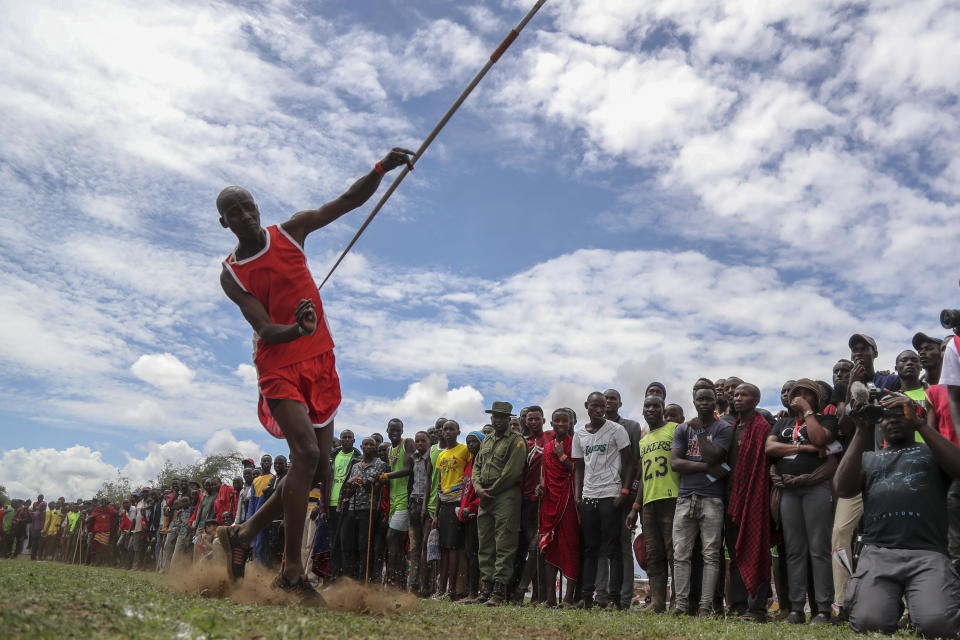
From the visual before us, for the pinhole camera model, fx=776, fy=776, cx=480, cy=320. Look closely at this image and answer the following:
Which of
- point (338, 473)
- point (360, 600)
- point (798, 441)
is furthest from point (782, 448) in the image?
point (338, 473)

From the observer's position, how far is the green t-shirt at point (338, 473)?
1295 centimetres

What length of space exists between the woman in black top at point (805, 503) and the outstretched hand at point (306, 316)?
489cm

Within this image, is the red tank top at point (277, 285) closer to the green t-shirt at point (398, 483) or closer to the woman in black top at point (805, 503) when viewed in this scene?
the woman in black top at point (805, 503)

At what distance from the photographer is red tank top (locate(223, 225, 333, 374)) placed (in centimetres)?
565

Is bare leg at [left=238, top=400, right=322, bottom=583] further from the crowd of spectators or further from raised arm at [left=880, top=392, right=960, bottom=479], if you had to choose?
raised arm at [left=880, top=392, right=960, bottom=479]

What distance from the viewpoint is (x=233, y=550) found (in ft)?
19.1

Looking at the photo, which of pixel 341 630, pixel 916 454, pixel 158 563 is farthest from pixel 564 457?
pixel 158 563

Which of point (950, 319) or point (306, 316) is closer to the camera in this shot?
point (306, 316)

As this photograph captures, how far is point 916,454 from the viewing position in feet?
19.8

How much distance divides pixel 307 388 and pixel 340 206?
1.46 m

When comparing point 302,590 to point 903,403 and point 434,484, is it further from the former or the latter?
point 434,484

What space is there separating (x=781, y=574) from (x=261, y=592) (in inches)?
214

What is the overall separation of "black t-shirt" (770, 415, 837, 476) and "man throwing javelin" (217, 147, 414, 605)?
15.0 feet

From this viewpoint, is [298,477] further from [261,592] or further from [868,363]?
[868,363]
